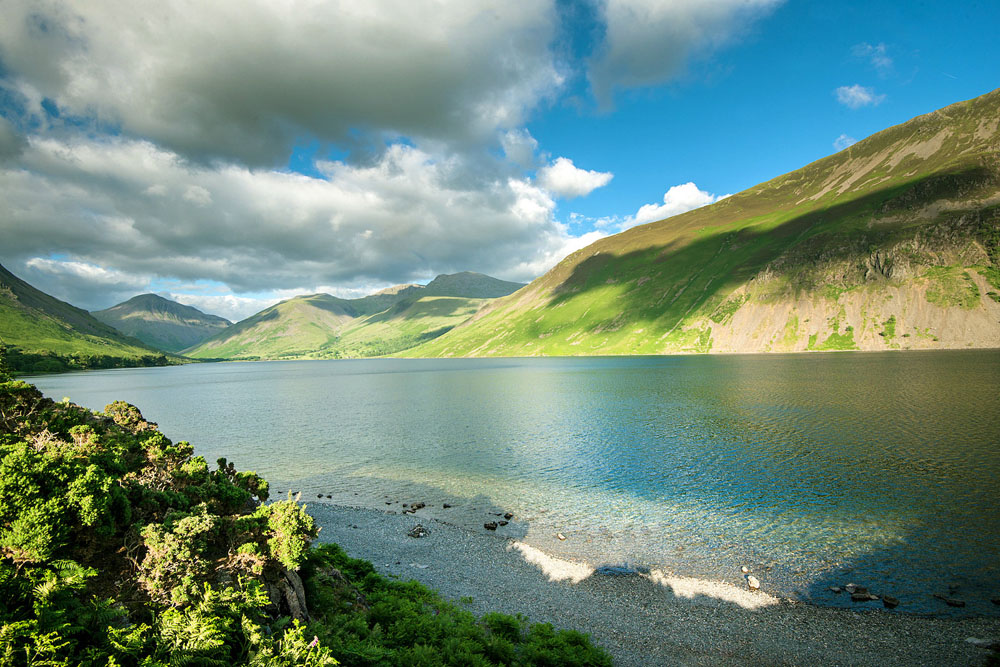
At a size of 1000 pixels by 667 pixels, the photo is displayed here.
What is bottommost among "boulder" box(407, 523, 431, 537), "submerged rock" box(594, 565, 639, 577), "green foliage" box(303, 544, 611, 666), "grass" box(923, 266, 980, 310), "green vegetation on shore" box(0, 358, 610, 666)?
"boulder" box(407, 523, 431, 537)

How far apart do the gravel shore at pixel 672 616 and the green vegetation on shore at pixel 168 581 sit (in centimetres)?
363

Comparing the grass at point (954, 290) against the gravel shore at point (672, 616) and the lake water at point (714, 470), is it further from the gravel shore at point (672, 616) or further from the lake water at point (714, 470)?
the gravel shore at point (672, 616)

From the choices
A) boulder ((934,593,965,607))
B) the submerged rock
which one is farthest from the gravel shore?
boulder ((934,593,965,607))

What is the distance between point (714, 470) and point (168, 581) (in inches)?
2015

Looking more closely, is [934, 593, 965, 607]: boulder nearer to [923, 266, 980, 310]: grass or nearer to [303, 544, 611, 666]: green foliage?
[303, 544, 611, 666]: green foliage

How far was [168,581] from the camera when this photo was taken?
1374 cm

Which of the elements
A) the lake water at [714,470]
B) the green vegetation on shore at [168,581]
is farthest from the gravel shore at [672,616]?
the green vegetation on shore at [168,581]

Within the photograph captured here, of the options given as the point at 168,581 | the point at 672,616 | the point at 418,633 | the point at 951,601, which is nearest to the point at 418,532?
the point at 418,633

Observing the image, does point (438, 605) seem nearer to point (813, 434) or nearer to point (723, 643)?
point (723, 643)

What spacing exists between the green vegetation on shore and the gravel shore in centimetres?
363

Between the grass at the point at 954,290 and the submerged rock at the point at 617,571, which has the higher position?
the grass at the point at 954,290

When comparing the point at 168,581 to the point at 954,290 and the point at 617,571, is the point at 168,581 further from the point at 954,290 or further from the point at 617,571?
the point at 954,290

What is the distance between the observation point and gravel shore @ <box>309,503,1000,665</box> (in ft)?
68.4

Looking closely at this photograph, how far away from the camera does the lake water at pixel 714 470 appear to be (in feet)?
98.1
